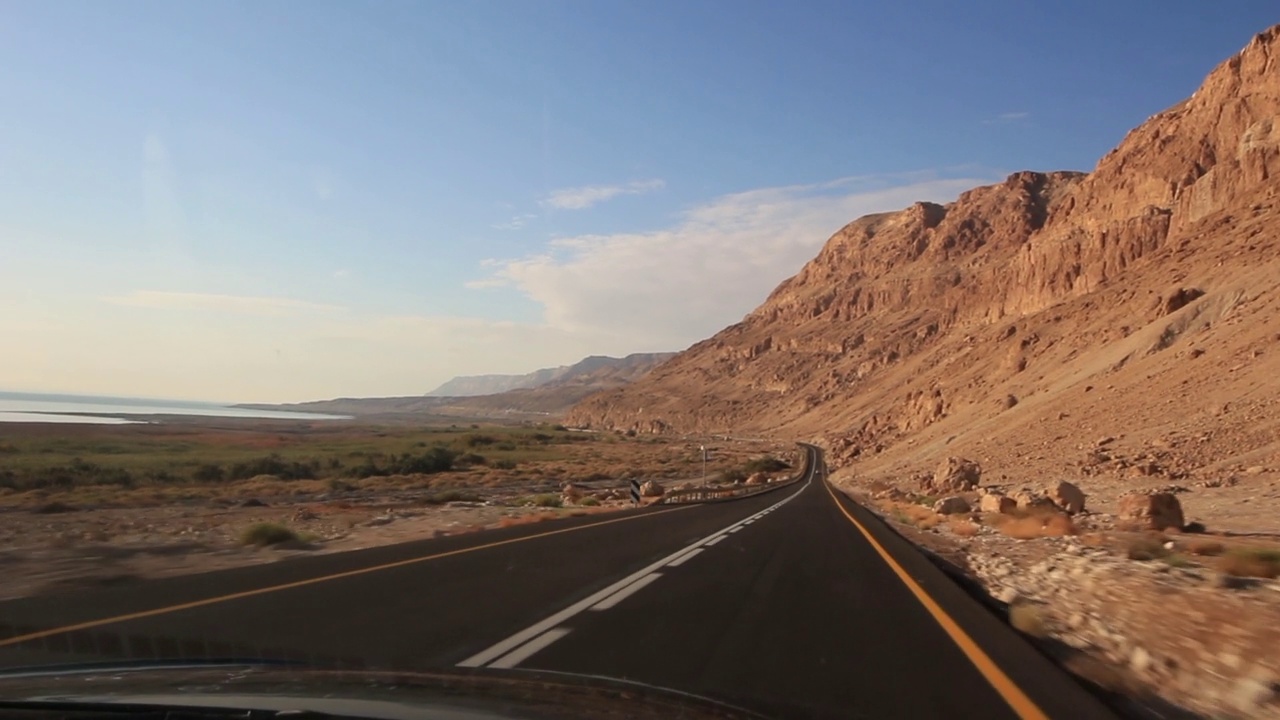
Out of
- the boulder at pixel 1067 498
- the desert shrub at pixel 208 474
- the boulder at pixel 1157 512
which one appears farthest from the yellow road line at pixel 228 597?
the desert shrub at pixel 208 474

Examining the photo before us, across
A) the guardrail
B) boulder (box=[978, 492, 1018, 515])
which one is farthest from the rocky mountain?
the guardrail

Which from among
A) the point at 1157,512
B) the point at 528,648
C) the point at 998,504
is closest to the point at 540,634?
the point at 528,648

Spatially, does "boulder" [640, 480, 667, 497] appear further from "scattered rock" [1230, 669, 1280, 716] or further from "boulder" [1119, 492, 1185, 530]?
"scattered rock" [1230, 669, 1280, 716]

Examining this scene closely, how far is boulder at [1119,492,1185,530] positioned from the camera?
2264 cm

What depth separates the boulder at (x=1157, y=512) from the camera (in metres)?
22.6

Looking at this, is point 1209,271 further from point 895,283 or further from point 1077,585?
point 895,283

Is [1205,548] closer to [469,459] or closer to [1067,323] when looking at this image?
[1067,323]

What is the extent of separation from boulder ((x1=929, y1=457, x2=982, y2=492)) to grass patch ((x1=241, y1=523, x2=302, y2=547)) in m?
33.0

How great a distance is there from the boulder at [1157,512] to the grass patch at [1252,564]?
8996 mm

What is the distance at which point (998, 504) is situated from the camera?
3031cm

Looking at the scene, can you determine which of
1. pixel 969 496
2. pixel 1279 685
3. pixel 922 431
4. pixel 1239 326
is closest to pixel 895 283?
pixel 922 431

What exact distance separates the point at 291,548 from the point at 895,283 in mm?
158206

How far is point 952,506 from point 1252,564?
2126 centimetres

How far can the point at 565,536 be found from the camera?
20094 millimetres
